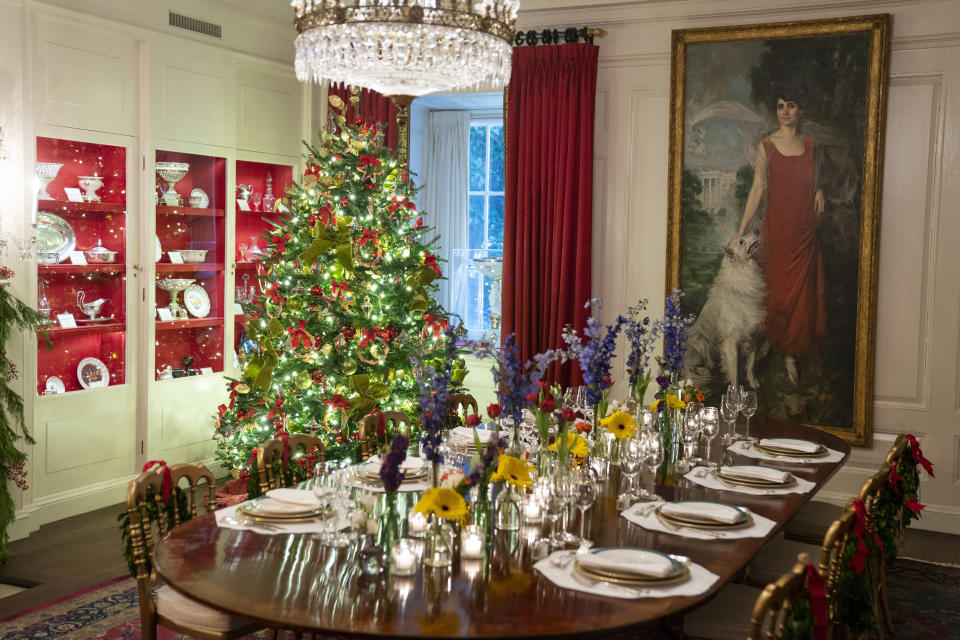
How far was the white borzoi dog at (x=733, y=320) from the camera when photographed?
5.73 metres

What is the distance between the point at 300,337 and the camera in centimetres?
511

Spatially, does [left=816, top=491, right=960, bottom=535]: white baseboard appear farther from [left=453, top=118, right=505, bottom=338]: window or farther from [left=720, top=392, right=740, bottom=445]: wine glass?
[left=453, top=118, right=505, bottom=338]: window

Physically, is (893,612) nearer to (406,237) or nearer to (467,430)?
(467,430)

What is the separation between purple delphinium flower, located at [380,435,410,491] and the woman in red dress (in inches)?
156

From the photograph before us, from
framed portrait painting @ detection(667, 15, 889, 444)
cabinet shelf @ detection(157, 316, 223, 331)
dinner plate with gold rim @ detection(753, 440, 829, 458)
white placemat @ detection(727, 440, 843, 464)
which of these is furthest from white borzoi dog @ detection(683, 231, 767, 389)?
cabinet shelf @ detection(157, 316, 223, 331)

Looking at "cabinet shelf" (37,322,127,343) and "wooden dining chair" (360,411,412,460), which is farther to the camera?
"cabinet shelf" (37,322,127,343)

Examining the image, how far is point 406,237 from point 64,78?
6.93 ft

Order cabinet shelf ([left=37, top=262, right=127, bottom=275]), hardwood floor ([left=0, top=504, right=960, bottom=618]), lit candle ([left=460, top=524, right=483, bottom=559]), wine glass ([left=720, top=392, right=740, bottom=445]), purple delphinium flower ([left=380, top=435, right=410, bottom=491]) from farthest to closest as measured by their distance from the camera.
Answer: cabinet shelf ([left=37, top=262, right=127, bottom=275]) → hardwood floor ([left=0, top=504, right=960, bottom=618]) → wine glass ([left=720, top=392, right=740, bottom=445]) → lit candle ([left=460, top=524, right=483, bottom=559]) → purple delphinium flower ([left=380, top=435, right=410, bottom=491])

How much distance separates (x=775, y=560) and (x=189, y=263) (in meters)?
4.27

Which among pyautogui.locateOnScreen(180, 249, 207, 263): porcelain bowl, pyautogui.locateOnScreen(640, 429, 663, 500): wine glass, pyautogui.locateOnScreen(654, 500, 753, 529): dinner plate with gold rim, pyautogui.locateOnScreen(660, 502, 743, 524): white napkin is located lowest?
pyautogui.locateOnScreen(654, 500, 753, 529): dinner plate with gold rim

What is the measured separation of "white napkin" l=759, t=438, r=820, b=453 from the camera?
3.92 m

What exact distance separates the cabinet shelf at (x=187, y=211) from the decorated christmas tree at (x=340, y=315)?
3.52 ft

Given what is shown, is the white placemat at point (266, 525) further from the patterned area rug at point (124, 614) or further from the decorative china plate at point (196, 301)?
the decorative china plate at point (196, 301)

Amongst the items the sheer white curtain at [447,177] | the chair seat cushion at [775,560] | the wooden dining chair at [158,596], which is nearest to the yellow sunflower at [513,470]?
the wooden dining chair at [158,596]
